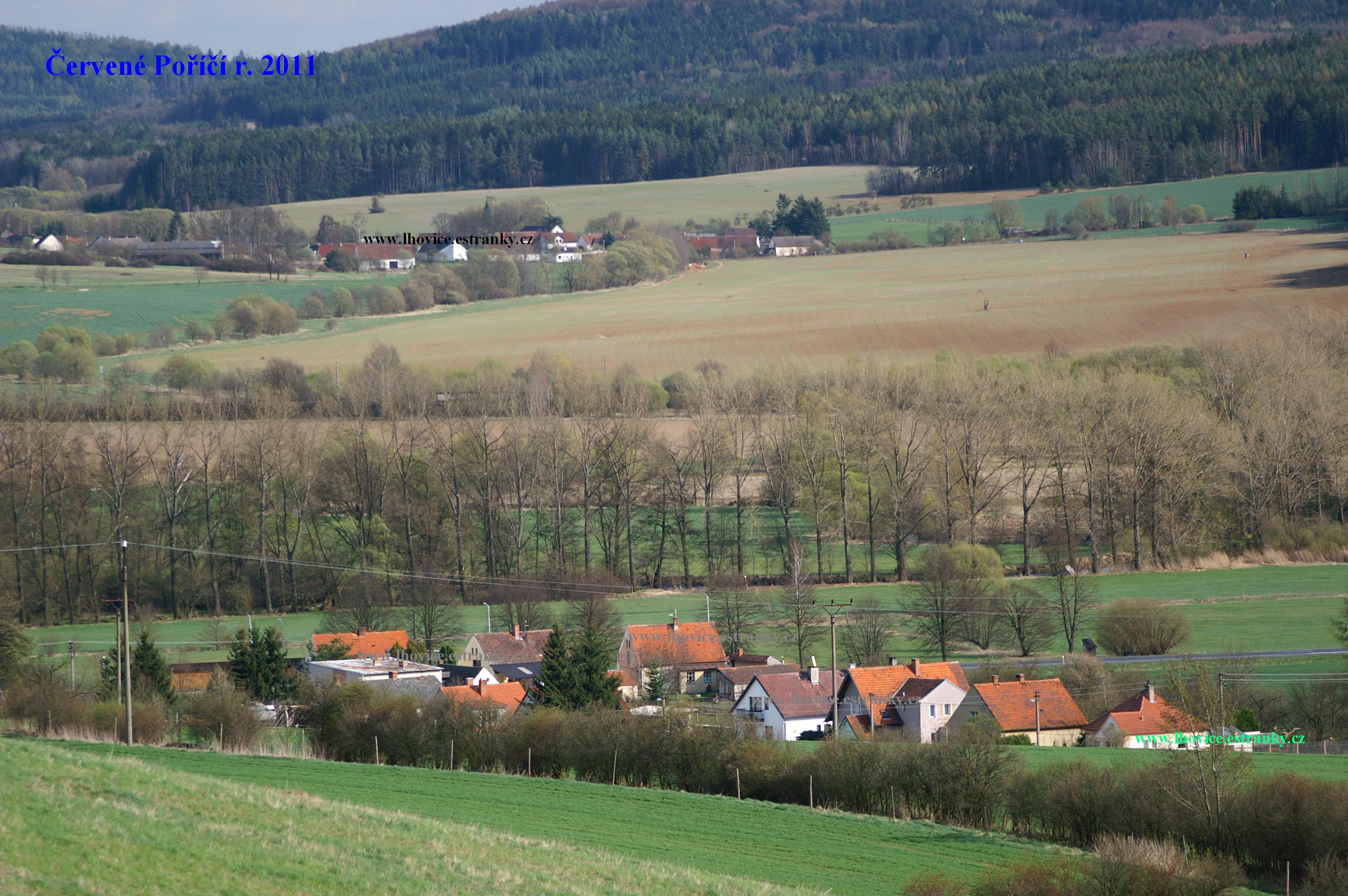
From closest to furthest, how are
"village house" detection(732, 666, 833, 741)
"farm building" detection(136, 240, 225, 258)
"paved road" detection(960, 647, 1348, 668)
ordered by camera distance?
1. "village house" detection(732, 666, 833, 741)
2. "paved road" detection(960, 647, 1348, 668)
3. "farm building" detection(136, 240, 225, 258)

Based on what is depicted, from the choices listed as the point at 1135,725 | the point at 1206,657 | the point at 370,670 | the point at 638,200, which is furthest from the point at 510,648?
the point at 638,200

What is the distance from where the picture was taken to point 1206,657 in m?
35.2

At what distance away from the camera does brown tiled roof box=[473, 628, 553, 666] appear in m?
39.7

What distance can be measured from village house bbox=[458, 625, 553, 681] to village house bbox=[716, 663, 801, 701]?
5.40 meters

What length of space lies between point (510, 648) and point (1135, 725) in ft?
60.8

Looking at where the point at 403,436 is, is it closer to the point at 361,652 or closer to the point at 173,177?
the point at 361,652

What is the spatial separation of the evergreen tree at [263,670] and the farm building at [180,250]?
78.2 meters

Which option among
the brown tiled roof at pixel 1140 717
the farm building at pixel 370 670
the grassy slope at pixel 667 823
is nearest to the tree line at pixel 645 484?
the farm building at pixel 370 670

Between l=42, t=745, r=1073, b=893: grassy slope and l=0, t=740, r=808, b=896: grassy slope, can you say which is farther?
l=42, t=745, r=1073, b=893: grassy slope

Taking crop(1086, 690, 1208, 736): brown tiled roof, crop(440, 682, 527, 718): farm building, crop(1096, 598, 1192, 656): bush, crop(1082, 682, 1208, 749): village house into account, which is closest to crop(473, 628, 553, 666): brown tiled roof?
Answer: crop(440, 682, 527, 718): farm building

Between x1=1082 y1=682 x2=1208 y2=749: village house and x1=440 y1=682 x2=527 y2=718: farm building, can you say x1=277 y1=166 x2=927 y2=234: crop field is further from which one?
x1=1082 y1=682 x2=1208 y2=749: village house

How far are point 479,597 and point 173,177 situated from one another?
10282cm

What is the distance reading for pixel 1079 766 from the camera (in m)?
22.5

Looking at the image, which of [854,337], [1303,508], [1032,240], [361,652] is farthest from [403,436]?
[1032,240]
